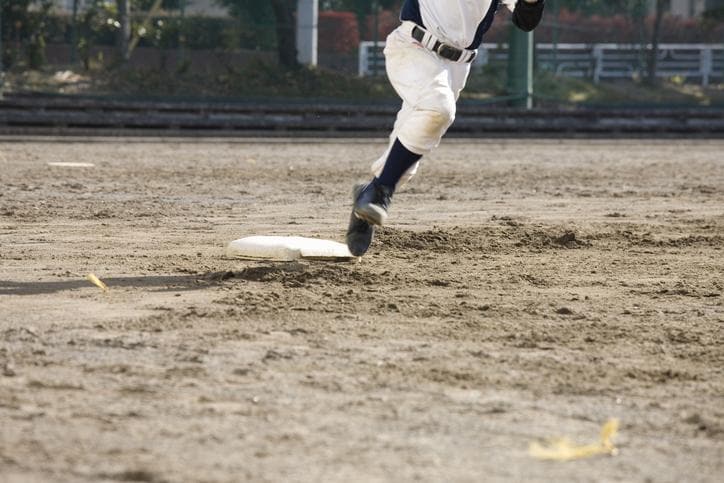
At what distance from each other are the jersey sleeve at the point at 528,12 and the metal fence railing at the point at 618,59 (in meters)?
21.1

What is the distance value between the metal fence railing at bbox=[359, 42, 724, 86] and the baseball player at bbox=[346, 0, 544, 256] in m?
21.2

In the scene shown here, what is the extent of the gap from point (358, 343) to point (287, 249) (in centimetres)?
240

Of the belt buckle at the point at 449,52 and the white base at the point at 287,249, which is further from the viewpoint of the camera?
the white base at the point at 287,249

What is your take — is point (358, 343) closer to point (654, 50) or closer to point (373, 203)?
point (373, 203)

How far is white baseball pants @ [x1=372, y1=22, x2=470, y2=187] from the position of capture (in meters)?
7.74

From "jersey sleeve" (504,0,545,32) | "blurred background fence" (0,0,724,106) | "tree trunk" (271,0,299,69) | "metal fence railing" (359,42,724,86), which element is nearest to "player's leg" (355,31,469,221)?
"jersey sleeve" (504,0,545,32)

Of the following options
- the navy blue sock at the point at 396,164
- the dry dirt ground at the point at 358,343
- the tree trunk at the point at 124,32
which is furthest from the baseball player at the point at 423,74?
the tree trunk at the point at 124,32

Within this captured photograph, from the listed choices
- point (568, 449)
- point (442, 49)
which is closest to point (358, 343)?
point (568, 449)

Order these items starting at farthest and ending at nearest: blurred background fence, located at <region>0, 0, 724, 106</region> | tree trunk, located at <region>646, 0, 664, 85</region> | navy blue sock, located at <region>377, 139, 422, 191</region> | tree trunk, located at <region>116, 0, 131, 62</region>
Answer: tree trunk, located at <region>646, 0, 664, 85</region> → tree trunk, located at <region>116, 0, 131, 62</region> → blurred background fence, located at <region>0, 0, 724, 106</region> → navy blue sock, located at <region>377, 139, 422, 191</region>

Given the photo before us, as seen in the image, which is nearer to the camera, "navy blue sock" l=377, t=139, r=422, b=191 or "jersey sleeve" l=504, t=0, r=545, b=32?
"navy blue sock" l=377, t=139, r=422, b=191

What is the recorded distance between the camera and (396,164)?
25.7ft

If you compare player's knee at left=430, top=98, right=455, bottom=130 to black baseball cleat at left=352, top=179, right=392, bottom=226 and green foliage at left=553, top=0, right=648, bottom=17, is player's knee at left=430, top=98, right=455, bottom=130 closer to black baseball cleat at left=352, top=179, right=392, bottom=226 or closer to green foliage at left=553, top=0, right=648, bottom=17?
black baseball cleat at left=352, top=179, right=392, bottom=226

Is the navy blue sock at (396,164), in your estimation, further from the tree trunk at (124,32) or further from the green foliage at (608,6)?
the green foliage at (608,6)

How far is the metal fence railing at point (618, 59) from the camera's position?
102 ft
